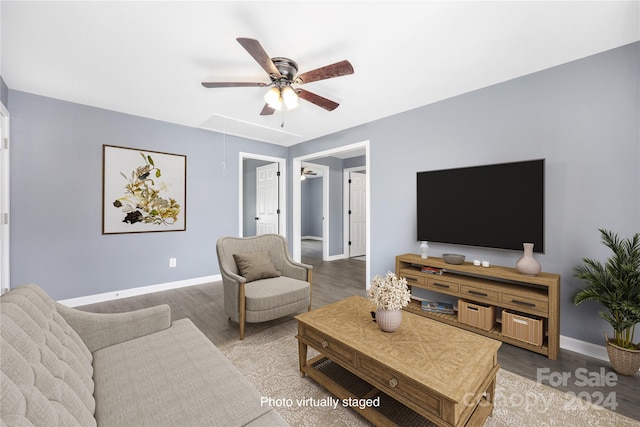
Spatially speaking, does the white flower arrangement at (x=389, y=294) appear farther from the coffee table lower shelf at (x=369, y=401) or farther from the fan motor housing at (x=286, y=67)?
the fan motor housing at (x=286, y=67)

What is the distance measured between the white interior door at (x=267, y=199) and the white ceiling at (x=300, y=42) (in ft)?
8.80

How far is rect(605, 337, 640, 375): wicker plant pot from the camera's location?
1864 mm

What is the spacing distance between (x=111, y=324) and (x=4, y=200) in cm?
259

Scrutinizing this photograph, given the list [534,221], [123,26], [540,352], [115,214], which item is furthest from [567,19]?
[115,214]

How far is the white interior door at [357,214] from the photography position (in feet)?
21.7

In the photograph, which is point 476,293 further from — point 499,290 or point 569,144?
point 569,144

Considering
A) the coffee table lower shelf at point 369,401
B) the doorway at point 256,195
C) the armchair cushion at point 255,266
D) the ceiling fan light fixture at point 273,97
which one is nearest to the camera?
the coffee table lower shelf at point 369,401

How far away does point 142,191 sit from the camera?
12.2 feet

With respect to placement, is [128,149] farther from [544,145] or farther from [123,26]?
[544,145]

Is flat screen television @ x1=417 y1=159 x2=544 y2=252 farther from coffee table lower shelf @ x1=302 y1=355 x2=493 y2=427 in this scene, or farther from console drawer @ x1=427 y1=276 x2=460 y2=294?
coffee table lower shelf @ x1=302 y1=355 x2=493 y2=427

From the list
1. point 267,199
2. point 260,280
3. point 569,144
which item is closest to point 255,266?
point 260,280

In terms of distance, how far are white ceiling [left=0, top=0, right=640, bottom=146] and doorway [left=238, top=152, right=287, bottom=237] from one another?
6.56 ft

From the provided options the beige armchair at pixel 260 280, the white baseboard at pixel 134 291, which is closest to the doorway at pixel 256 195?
the white baseboard at pixel 134 291

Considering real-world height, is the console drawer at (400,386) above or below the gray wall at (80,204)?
below
